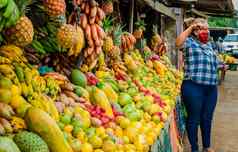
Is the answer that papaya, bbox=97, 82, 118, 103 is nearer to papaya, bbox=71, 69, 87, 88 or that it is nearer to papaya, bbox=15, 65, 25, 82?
papaya, bbox=71, 69, 87, 88

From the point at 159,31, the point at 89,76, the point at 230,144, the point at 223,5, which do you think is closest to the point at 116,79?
the point at 89,76

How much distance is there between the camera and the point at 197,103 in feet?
21.6

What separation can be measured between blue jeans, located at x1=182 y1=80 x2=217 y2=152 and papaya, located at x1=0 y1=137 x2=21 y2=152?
4137mm

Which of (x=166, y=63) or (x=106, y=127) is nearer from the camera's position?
(x=106, y=127)

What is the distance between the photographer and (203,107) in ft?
22.2

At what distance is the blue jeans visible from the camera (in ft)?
21.6

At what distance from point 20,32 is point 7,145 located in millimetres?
998

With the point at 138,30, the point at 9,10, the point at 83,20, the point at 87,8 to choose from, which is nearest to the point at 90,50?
the point at 83,20

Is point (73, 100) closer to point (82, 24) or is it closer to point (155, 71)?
point (82, 24)

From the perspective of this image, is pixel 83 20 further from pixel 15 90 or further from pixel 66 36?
pixel 15 90

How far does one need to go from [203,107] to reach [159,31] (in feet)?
15.1

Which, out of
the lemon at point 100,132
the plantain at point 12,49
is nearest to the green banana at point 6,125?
the plantain at point 12,49

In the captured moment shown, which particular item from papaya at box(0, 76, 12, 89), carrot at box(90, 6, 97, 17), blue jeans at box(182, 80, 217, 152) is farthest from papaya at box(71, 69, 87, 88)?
blue jeans at box(182, 80, 217, 152)

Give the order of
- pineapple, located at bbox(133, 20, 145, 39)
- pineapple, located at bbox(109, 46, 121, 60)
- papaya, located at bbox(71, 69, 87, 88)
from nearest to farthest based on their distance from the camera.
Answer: papaya, located at bbox(71, 69, 87, 88), pineapple, located at bbox(109, 46, 121, 60), pineapple, located at bbox(133, 20, 145, 39)
